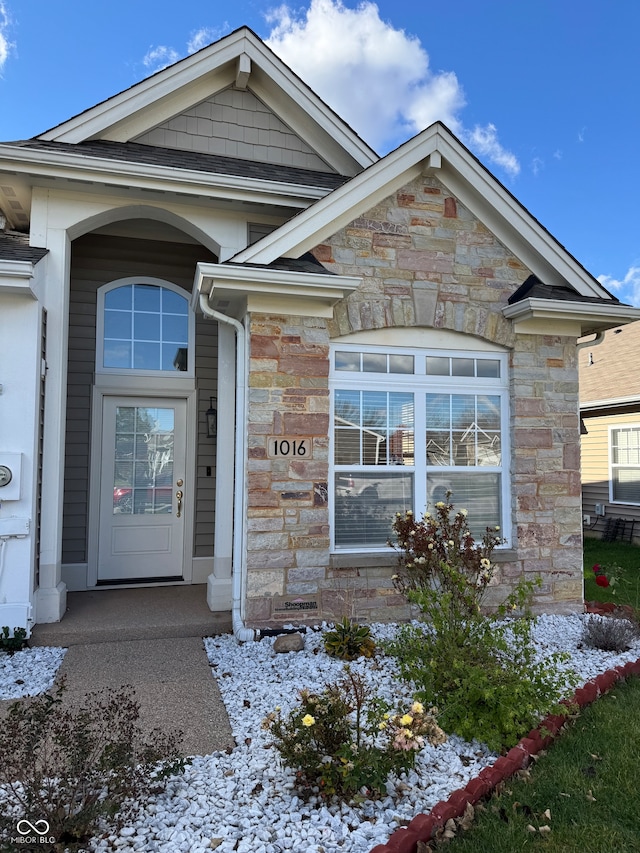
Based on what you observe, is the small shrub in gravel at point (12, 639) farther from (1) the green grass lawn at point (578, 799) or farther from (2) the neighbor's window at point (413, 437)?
(1) the green grass lawn at point (578, 799)

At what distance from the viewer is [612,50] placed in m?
14.4

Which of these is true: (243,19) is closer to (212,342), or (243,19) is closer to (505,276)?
(212,342)

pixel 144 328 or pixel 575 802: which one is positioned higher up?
pixel 144 328

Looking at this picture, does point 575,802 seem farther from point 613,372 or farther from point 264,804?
point 613,372

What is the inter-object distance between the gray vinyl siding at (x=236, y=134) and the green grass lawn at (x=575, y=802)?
6535 millimetres

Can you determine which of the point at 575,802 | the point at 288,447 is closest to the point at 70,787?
the point at 575,802

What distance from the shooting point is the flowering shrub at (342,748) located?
2.71 m

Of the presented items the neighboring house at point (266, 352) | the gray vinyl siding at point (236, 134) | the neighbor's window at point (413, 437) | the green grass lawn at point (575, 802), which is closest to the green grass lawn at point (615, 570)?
the neighboring house at point (266, 352)

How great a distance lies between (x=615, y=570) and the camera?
21.6 ft

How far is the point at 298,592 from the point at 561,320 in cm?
392

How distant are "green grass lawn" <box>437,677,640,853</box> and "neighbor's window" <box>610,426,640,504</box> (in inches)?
392

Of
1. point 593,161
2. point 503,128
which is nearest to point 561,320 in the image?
A: point 503,128

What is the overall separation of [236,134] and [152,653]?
5795mm

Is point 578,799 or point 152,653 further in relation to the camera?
point 152,653
